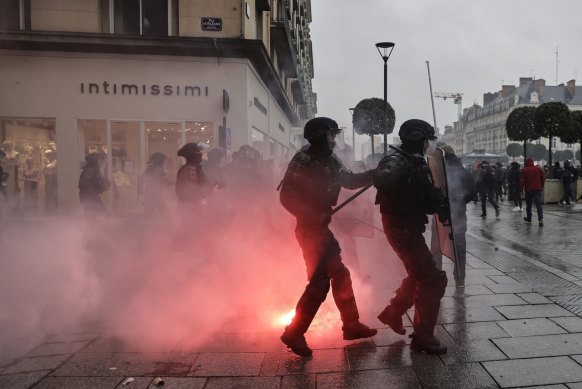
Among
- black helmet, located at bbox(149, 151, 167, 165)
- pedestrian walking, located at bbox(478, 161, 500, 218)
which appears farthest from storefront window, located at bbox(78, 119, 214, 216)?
pedestrian walking, located at bbox(478, 161, 500, 218)

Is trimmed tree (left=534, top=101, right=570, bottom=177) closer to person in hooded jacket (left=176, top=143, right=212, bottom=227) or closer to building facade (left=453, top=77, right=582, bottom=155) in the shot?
person in hooded jacket (left=176, top=143, right=212, bottom=227)

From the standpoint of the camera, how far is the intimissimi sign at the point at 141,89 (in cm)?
1188

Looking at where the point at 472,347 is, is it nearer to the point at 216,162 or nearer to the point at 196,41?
the point at 216,162

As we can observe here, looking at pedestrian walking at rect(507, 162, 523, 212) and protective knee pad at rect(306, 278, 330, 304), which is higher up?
pedestrian walking at rect(507, 162, 523, 212)

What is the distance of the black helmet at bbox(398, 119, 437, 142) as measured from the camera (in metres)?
3.46

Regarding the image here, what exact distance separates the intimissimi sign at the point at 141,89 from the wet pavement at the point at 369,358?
8744 millimetres

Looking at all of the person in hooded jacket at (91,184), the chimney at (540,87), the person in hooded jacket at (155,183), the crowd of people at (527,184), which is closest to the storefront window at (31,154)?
the person in hooded jacket at (91,184)

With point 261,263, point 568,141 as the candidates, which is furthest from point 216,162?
point 568,141

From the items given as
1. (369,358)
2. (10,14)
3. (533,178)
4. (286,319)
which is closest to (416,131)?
(369,358)

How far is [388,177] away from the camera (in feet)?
10.8

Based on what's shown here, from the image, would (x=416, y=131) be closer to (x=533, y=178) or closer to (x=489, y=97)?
(x=533, y=178)

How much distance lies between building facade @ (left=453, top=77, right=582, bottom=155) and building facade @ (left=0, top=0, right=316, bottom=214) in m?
63.9

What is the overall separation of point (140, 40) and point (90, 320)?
8.92 meters

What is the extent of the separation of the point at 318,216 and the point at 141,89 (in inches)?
386
